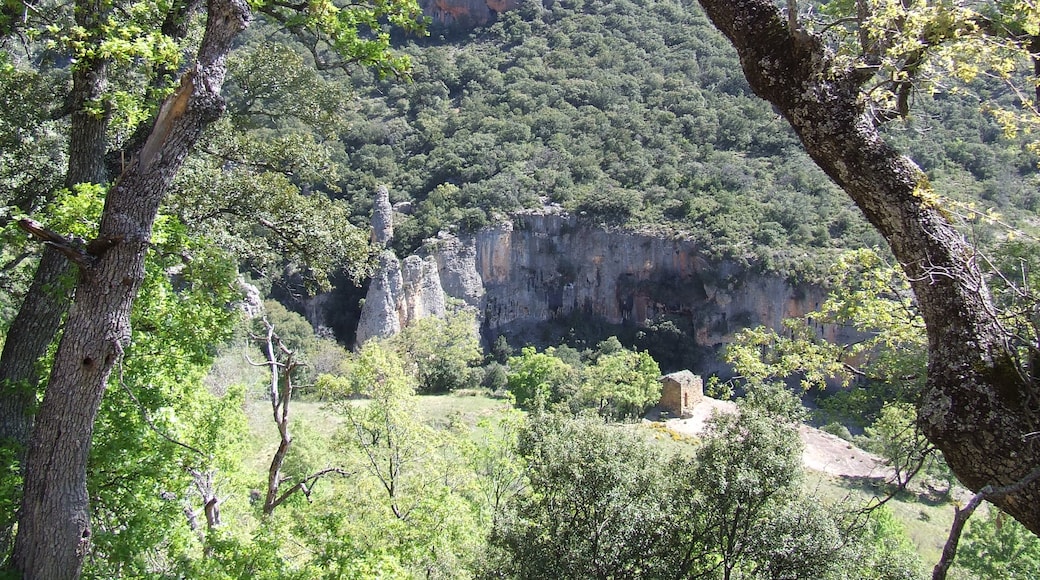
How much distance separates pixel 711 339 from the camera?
1746 inches

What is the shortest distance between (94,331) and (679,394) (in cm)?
2901

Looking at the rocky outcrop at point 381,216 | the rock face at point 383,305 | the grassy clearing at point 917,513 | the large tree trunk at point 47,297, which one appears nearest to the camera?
the large tree trunk at point 47,297

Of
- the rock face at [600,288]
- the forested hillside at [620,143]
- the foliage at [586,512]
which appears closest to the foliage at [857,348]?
the foliage at [586,512]

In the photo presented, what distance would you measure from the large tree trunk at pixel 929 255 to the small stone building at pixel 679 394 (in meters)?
28.3

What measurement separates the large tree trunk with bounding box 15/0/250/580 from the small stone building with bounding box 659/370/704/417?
2853 centimetres

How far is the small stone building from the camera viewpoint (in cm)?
3027

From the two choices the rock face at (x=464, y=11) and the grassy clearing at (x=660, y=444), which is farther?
the rock face at (x=464, y=11)

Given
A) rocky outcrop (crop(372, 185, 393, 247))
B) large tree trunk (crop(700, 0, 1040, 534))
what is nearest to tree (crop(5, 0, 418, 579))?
large tree trunk (crop(700, 0, 1040, 534))

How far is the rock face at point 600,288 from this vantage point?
42719 millimetres

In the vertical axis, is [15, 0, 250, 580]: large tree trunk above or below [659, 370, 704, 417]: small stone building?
above

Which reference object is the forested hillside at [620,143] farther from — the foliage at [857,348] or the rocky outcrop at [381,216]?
the foliage at [857,348]

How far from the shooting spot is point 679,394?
3039 cm

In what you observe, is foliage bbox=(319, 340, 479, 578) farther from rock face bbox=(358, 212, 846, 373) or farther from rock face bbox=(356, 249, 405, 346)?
rock face bbox=(358, 212, 846, 373)

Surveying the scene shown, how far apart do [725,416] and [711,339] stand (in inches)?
1531
